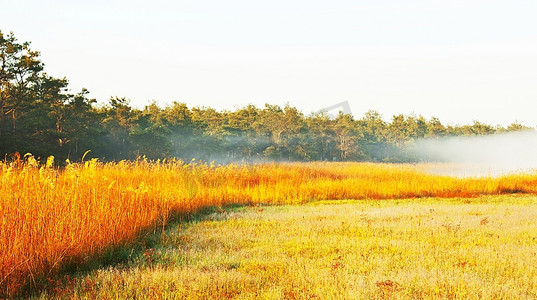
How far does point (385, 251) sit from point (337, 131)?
1788 inches

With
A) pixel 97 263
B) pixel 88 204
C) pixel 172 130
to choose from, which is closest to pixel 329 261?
pixel 97 263

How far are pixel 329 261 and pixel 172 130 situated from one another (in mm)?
35178

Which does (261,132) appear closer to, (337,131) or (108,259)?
(337,131)

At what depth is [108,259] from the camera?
214 inches

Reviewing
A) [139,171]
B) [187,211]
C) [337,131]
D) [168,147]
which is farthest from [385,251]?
[337,131]

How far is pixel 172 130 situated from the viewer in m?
39.0

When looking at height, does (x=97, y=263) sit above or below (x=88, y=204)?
below

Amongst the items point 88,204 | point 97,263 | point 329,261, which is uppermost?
point 88,204

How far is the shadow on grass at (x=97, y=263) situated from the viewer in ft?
13.7

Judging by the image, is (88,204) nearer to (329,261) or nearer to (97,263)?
(97,263)

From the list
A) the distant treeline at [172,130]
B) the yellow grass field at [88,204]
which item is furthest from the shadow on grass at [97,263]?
the distant treeline at [172,130]

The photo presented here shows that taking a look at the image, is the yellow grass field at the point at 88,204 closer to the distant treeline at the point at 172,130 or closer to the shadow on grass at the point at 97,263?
the shadow on grass at the point at 97,263

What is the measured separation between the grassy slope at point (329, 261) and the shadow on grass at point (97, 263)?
5 centimetres

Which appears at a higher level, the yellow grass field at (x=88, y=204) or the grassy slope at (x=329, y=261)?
the yellow grass field at (x=88, y=204)
